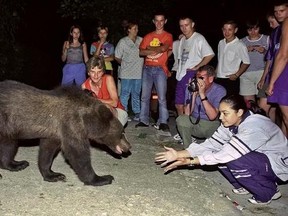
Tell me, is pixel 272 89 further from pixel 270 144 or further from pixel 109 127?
pixel 109 127

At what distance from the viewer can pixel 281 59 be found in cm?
631

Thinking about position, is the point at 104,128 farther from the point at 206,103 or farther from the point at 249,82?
the point at 249,82

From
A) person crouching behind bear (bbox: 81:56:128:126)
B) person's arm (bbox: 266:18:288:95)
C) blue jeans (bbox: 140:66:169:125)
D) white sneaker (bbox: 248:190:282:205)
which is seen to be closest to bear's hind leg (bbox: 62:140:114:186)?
person crouching behind bear (bbox: 81:56:128:126)

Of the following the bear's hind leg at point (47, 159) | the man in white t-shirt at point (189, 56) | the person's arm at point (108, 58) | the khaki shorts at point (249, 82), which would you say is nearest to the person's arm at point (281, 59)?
the man in white t-shirt at point (189, 56)

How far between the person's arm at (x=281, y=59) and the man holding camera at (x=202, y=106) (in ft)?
3.00

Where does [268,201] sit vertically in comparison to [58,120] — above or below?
below

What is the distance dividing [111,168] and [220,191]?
1.66 meters

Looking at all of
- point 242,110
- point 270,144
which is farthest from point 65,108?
point 270,144

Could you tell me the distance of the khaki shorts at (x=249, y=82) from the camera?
29.0 feet

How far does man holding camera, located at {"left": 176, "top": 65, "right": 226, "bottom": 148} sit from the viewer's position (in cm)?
699

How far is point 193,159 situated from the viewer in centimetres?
558

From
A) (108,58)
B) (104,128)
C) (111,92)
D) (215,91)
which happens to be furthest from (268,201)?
(108,58)

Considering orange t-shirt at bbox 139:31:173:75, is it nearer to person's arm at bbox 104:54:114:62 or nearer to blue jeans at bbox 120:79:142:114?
blue jeans at bbox 120:79:142:114

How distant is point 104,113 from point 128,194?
110 centimetres
